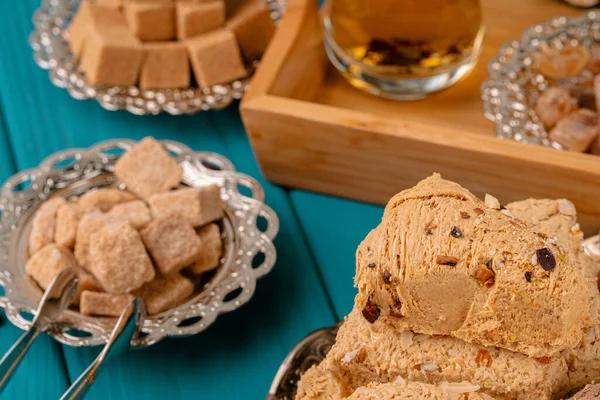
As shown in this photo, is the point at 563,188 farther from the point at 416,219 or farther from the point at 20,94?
the point at 20,94

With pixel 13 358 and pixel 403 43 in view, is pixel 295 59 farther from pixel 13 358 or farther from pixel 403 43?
pixel 13 358

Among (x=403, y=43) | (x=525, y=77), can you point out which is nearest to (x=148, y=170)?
(x=403, y=43)

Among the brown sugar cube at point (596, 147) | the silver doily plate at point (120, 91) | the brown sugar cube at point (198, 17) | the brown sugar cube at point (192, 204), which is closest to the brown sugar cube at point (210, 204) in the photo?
the brown sugar cube at point (192, 204)

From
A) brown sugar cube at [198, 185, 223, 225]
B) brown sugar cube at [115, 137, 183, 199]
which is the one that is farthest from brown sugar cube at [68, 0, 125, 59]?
brown sugar cube at [198, 185, 223, 225]

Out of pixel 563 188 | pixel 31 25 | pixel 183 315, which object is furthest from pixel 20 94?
pixel 563 188

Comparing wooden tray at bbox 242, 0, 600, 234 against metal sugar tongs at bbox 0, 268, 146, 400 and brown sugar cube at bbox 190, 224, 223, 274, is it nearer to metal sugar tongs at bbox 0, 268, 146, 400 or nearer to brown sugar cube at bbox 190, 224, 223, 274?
brown sugar cube at bbox 190, 224, 223, 274

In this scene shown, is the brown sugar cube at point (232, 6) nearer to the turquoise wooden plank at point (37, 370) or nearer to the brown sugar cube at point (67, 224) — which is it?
the brown sugar cube at point (67, 224)
